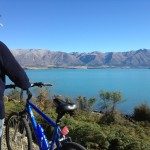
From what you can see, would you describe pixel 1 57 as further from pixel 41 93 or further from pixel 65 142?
pixel 41 93

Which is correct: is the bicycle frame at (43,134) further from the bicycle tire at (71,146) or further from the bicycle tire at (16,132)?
the bicycle tire at (16,132)

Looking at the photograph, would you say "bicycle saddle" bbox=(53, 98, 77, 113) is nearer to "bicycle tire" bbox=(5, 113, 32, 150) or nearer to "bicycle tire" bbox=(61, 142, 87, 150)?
"bicycle tire" bbox=(61, 142, 87, 150)

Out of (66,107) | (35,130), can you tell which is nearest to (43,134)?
(35,130)

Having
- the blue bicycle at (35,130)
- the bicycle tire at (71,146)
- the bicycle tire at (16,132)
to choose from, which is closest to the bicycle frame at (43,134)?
the blue bicycle at (35,130)

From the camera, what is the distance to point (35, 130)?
5016 mm

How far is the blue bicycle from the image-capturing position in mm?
4445

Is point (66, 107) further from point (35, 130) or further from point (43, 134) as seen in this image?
point (35, 130)

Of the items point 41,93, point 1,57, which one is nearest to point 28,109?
point 1,57

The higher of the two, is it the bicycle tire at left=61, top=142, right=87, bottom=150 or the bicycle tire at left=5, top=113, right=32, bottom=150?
the bicycle tire at left=61, top=142, right=87, bottom=150

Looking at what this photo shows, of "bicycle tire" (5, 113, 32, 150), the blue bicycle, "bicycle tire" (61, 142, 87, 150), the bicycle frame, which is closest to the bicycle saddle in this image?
the blue bicycle

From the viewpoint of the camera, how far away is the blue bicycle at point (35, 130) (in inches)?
175

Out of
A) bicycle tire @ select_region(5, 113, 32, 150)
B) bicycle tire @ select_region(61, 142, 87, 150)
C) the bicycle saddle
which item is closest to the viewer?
bicycle tire @ select_region(61, 142, 87, 150)

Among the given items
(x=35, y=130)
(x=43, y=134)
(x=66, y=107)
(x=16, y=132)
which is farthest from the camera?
(x=16, y=132)

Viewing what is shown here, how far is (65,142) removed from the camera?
4391 mm
